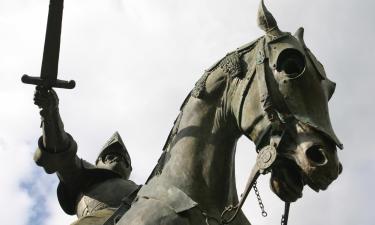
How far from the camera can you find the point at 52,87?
6.60 m

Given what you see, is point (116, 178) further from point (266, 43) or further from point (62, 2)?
point (266, 43)

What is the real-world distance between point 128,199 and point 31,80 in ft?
5.29

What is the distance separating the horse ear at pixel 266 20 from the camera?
18.6 ft

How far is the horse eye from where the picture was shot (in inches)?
205

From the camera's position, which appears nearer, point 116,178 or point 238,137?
point 238,137

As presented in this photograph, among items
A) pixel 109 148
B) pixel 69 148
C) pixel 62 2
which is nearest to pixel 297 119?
pixel 62 2

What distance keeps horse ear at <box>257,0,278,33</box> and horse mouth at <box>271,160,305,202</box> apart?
124cm

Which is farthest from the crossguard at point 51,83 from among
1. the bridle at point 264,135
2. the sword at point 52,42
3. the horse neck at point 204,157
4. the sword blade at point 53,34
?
the bridle at point 264,135

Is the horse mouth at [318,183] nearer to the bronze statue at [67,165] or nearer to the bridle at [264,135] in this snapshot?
the bridle at [264,135]

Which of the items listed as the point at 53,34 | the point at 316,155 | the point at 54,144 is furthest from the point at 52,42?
the point at 316,155

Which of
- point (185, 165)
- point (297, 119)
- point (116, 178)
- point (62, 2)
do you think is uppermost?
point (62, 2)

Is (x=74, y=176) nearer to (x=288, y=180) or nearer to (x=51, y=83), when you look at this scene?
(x=51, y=83)

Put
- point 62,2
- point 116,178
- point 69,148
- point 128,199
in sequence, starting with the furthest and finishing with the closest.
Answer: point 116,178 → point 69,148 → point 62,2 → point 128,199

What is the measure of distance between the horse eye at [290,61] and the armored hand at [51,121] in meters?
2.48
